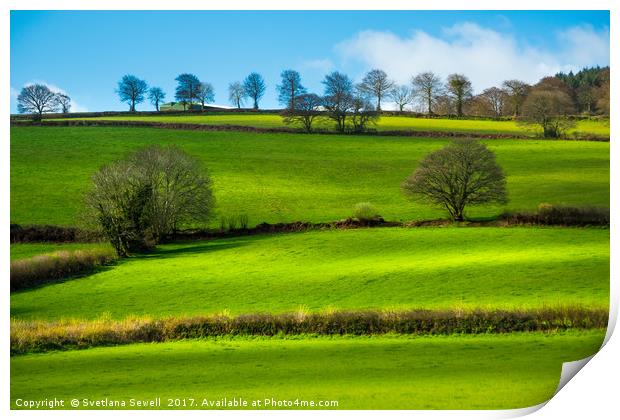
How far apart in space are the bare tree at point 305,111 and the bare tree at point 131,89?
325 cm

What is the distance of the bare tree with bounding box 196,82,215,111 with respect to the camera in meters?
12.5

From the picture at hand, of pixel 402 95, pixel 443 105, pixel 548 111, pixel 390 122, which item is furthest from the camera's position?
pixel 390 122

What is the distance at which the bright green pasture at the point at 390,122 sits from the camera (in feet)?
52.5

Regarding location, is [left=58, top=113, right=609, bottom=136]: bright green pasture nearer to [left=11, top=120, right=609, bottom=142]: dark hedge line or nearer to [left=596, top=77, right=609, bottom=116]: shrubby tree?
[left=11, top=120, right=609, bottom=142]: dark hedge line

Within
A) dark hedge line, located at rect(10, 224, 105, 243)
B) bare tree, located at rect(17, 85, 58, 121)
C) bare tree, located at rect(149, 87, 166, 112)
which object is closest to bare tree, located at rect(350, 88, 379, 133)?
bare tree, located at rect(149, 87, 166, 112)

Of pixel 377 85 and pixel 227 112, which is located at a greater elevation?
pixel 377 85

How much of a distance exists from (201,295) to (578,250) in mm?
7144

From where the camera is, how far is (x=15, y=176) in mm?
16594

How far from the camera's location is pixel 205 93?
12.9 meters

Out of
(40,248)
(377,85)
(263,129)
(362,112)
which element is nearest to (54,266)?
(40,248)

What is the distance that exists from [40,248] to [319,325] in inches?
332

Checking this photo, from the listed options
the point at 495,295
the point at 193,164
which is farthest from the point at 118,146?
the point at 495,295

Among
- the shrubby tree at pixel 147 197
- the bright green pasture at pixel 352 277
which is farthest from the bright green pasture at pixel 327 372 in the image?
the shrubby tree at pixel 147 197

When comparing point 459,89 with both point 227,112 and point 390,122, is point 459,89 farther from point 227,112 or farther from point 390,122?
point 227,112
